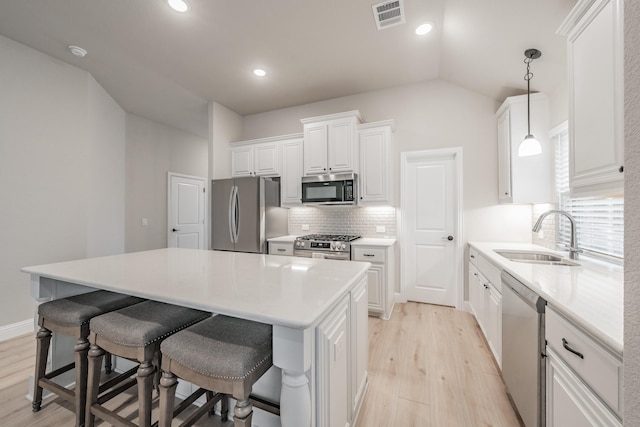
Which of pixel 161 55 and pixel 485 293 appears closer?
pixel 485 293

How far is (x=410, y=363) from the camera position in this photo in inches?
86.0

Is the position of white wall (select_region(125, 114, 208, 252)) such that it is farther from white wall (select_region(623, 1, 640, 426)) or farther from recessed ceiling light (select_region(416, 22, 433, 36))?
white wall (select_region(623, 1, 640, 426))

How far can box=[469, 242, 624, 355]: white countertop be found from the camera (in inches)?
34.6

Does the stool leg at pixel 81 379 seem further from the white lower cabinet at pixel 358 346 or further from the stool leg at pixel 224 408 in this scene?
the white lower cabinet at pixel 358 346

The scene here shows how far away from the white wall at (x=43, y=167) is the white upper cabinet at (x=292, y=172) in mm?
2512

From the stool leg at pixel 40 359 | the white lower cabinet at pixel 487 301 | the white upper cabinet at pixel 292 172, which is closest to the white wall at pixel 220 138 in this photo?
the white upper cabinet at pixel 292 172

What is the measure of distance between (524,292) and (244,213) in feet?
10.5

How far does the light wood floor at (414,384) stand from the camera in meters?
1.60

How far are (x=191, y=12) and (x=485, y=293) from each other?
12.1 ft

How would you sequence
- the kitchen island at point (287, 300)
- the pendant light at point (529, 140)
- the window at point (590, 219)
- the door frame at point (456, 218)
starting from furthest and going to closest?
1. the door frame at point (456, 218)
2. the pendant light at point (529, 140)
3. the window at point (590, 219)
4. the kitchen island at point (287, 300)

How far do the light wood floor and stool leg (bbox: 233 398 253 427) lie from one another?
788 millimetres

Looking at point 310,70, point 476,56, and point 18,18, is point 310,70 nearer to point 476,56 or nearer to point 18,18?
point 476,56

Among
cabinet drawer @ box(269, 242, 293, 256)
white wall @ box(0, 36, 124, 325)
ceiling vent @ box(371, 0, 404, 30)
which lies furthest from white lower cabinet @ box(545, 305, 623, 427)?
white wall @ box(0, 36, 124, 325)

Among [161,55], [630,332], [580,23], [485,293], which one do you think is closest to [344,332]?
[630,332]
